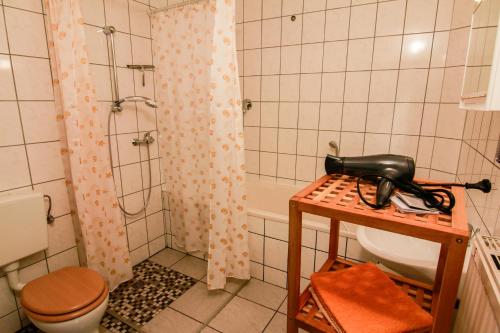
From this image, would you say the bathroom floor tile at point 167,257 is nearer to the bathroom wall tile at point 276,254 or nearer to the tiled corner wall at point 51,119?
the tiled corner wall at point 51,119

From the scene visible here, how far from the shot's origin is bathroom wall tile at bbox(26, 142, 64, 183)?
4.93 ft

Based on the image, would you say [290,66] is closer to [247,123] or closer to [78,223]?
[247,123]

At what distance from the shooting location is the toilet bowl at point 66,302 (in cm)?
119

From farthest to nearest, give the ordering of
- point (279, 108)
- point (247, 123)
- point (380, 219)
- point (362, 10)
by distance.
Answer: point (247, 123), point (279, 108), point (362, 10), point (380, 219)

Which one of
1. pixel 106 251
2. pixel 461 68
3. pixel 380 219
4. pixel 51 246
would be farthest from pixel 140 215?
pixel 461 68

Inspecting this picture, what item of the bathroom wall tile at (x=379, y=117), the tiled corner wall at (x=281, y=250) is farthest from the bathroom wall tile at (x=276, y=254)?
the bathroom wall tile at (x=379, y=117)

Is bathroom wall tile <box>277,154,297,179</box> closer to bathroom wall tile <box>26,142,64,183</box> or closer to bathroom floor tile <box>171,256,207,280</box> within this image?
bathroom floor tile <box>171,256,207,280</box>

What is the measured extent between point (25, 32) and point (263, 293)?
200 cm

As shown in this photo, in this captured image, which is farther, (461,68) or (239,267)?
(239,267)

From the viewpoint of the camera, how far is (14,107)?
1.41m

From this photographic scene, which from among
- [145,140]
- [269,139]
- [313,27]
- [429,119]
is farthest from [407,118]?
[145,140]

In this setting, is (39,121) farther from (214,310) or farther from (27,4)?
(214,310)

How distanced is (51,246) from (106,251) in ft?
0.97

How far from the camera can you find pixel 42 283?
4.45 ft
